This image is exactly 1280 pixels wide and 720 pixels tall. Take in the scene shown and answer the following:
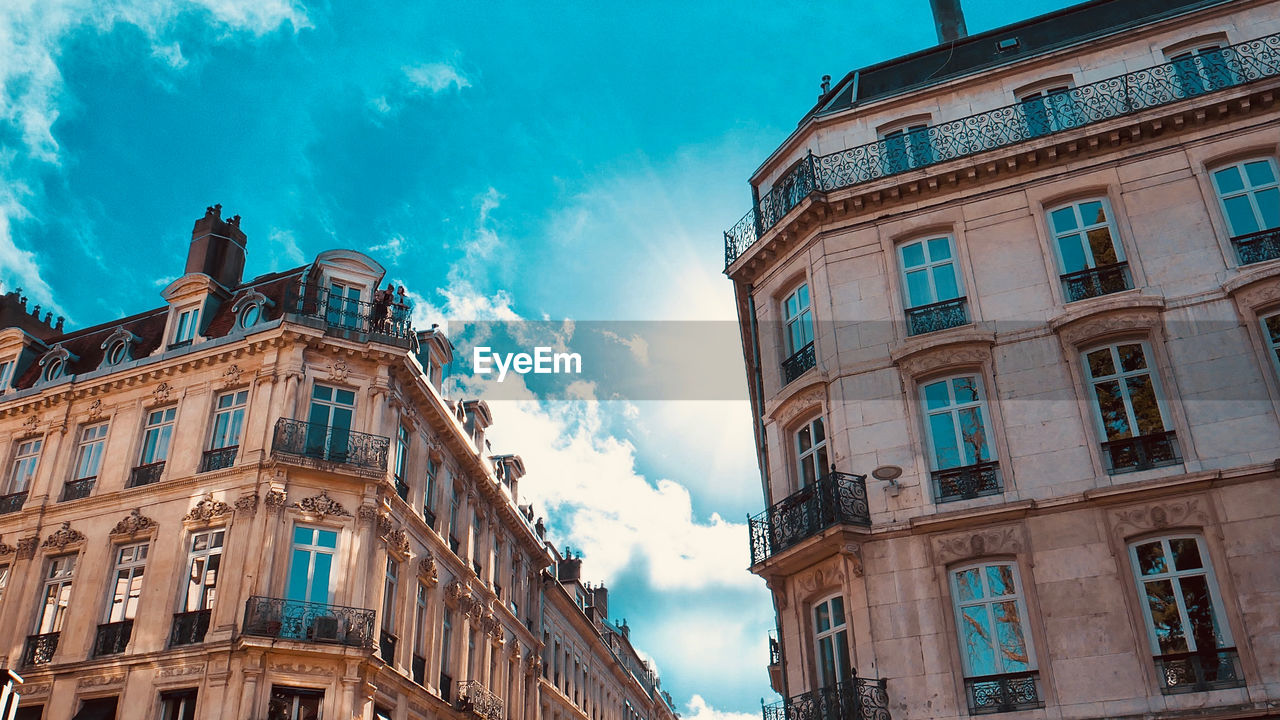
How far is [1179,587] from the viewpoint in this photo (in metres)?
14.2

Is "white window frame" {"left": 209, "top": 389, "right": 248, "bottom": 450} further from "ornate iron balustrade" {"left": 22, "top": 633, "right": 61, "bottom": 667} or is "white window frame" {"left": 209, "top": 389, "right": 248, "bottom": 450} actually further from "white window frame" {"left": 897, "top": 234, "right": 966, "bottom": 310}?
"white window frame" {"left": 897, "top": 234, "right": 966, "bottom": 310}

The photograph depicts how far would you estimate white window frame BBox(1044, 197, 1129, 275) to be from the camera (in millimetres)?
17234

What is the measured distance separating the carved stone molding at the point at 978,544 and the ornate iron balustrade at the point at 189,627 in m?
15.5

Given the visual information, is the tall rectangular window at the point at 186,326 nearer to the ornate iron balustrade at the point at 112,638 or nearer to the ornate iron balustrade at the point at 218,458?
the ornate iron balustrade at the point at 218,458

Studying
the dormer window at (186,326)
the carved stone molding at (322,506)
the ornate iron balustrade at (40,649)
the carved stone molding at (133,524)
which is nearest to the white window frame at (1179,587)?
the carved stone molding at (322,506)

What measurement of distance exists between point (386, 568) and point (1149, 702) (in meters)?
16.7

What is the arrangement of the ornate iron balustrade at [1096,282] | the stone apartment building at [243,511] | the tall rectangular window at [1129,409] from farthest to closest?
1. the stone apartment building at [243,511]
2. the ornate iron balustrade at [1096,282]
3. the tall rectangular window at [1129,409]

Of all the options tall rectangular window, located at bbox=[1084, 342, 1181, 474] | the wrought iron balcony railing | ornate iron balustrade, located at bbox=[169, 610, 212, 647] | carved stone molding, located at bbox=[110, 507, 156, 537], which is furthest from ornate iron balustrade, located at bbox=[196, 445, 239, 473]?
tall rectangular window, located at bbox=[1084, 342, 1181, 474]

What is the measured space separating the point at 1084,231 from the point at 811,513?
7240mm

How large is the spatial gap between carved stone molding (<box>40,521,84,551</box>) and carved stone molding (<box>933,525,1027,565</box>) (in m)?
20.6

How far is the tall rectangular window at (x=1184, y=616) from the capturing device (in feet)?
44.2

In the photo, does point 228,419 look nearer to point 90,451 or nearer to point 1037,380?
point 90,451

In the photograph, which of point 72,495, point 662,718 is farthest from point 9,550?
point 662,718

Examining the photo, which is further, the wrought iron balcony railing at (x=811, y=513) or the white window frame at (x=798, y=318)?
the white window frame at (x=798, y=318)
